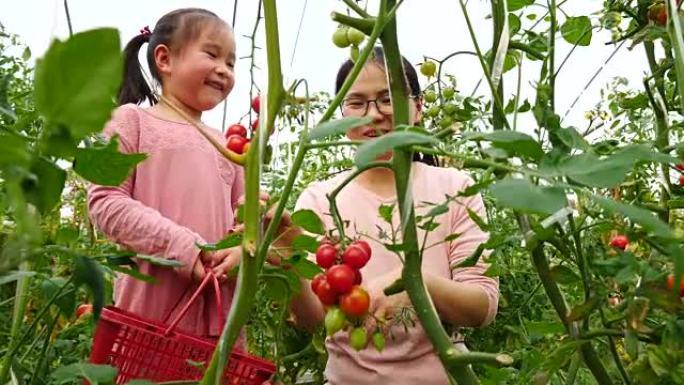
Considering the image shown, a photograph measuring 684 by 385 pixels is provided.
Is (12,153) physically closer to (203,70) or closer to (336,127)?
(336,127)

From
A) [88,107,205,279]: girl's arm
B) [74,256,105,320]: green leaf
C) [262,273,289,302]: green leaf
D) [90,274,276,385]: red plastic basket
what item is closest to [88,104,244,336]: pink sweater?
[88,107,205,279]: girl's arm

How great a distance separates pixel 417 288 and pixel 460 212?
781 mm

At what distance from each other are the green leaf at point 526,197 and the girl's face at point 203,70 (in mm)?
1278

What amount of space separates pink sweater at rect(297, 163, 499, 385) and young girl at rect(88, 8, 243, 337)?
20 cm

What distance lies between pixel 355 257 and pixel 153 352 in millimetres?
431

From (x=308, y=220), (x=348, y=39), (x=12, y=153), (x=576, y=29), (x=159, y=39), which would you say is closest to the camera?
(x=12, y=153)

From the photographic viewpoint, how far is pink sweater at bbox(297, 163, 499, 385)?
1.44 m

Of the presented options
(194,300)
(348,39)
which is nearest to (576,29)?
(348,39)

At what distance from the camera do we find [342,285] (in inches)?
35.0

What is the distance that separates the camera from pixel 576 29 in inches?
43.4

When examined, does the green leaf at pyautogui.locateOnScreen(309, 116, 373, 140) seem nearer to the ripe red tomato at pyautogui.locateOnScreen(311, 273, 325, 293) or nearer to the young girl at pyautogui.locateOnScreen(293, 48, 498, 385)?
the ripe red tomato at pyautogui.locateOnScreen(311, 273, 325, 293)

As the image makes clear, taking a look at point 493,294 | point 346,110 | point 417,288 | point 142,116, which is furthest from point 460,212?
point 417,288

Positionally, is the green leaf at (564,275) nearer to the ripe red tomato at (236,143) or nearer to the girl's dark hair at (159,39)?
the ripe red tomato at (236,143)

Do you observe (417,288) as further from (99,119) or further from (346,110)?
(346,110)
